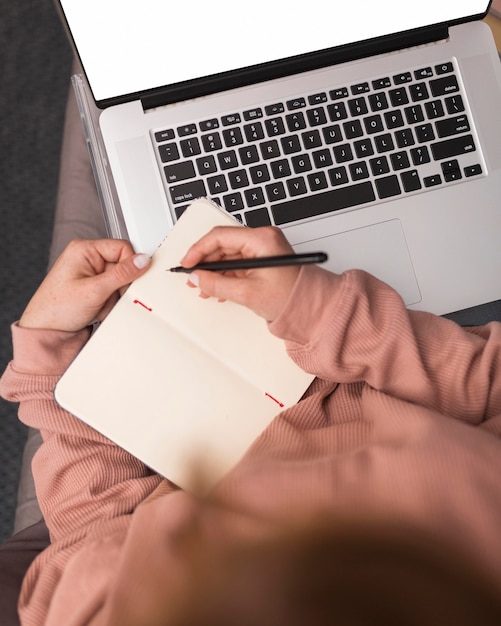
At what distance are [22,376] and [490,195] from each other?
48 cm

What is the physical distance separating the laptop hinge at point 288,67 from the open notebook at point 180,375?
135mm

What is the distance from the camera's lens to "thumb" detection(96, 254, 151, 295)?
1.52 feet

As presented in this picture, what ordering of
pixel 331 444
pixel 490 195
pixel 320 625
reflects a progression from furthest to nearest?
pixel 490 195, pixel 331 444, pixel 320 625

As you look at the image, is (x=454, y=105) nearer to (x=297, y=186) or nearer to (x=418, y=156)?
(x=418, y=156)

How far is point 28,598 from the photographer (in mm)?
466

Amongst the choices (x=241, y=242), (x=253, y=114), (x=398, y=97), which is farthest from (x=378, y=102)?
(x=241, y=242)

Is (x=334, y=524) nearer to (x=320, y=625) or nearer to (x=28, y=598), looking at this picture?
(x=320, y=625)

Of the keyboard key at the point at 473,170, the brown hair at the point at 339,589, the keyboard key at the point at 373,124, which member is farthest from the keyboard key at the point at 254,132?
the brown hair at the point at 339,589

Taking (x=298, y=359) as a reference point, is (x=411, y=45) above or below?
above

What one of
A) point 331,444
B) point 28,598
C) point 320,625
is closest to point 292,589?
point 320,625

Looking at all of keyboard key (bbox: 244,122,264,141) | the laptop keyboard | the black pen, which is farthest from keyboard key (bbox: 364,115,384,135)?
the black pen

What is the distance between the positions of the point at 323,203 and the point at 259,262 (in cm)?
18

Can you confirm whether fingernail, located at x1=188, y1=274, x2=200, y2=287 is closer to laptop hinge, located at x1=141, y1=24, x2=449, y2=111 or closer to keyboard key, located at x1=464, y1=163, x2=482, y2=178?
laptop hinge, located at x1=141, y1=24, x2=449, y2=111

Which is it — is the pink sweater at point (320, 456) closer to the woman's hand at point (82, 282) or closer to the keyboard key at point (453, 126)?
the woman's hand at point (82, 282)
